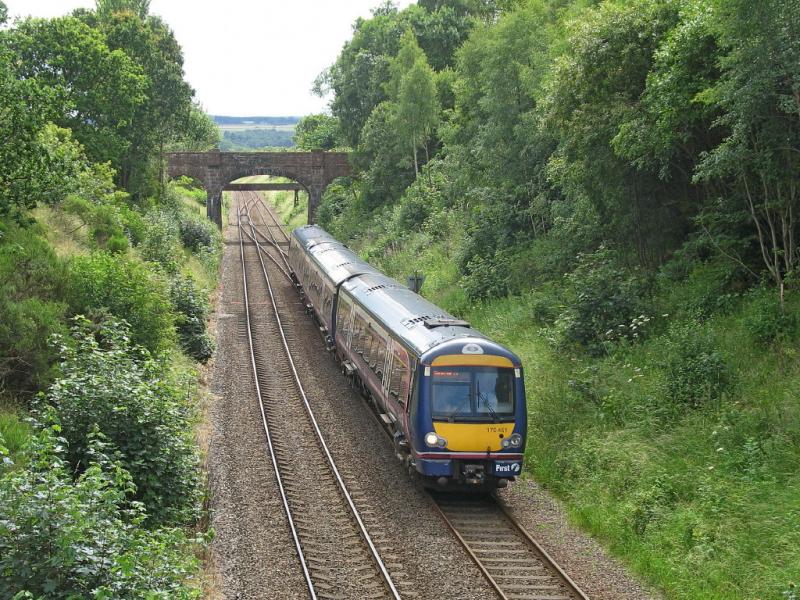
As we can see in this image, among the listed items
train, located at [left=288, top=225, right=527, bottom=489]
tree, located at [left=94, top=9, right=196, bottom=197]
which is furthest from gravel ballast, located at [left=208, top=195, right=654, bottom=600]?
tree, located at [left=94, top=9, right=196, bottom=197]

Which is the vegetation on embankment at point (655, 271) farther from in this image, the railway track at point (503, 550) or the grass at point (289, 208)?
the grass at point (289, 208)

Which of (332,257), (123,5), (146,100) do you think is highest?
(123,5)

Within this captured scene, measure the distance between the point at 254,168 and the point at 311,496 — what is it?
4249 cm

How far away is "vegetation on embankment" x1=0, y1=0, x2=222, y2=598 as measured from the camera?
768 cm

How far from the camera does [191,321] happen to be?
2306cm

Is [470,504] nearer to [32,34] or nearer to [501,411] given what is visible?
[501,411]

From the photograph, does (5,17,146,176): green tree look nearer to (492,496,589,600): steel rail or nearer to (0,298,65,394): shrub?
(0,298,65,394): shrub

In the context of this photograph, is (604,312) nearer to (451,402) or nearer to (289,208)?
(451,402)

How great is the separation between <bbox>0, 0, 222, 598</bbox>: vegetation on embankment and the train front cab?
376cm

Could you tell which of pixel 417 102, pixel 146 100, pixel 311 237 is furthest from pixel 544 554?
pixel 417 102

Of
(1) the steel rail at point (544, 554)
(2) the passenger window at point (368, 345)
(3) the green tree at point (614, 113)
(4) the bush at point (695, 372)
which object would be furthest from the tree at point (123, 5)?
(1) the steel rail at point (544, 554)

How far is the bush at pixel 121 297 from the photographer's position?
694 inches

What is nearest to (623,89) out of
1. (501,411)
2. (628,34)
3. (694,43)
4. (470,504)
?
(628,34)

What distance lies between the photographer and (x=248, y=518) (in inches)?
505
